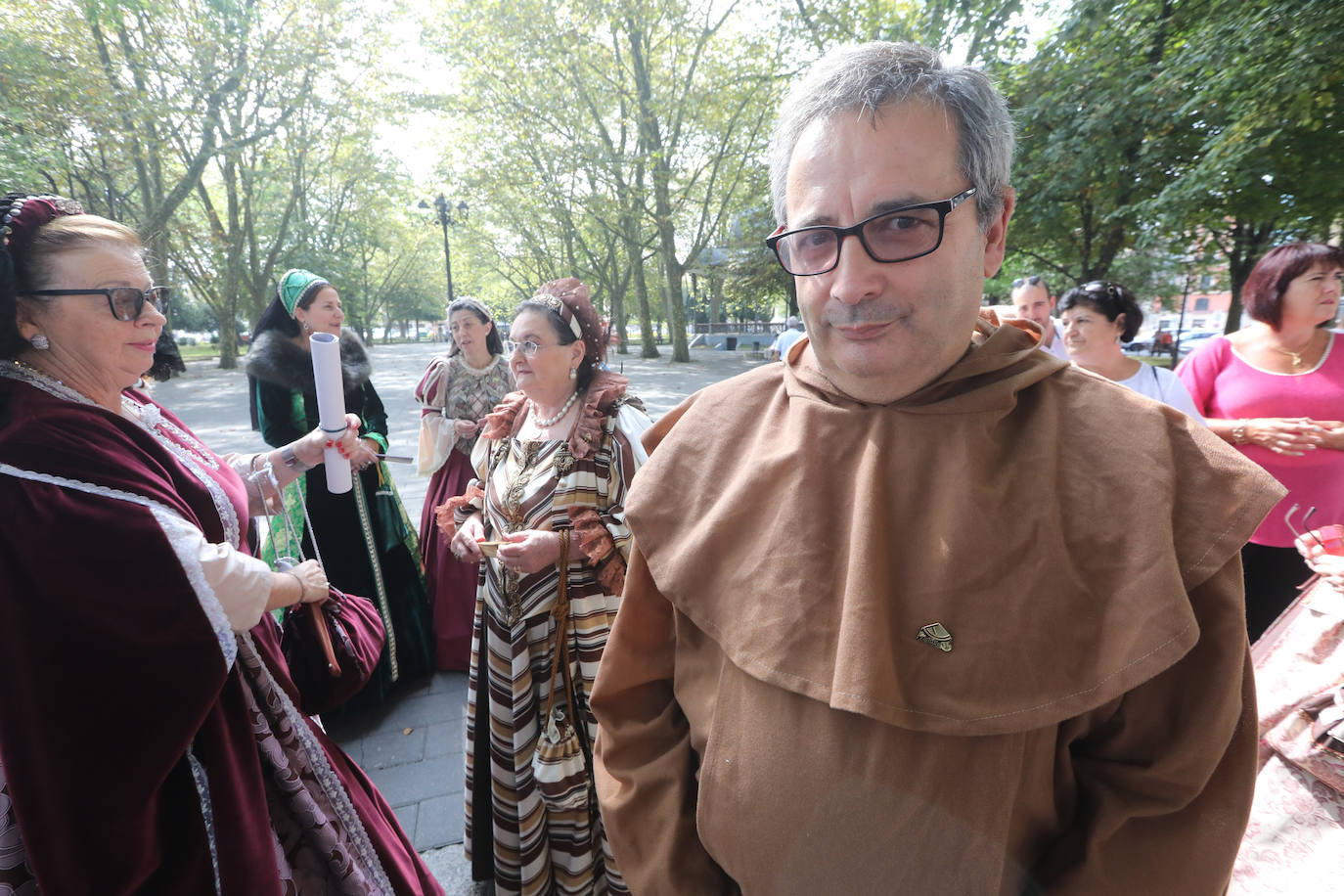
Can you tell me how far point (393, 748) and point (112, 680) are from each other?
2204 millimetres

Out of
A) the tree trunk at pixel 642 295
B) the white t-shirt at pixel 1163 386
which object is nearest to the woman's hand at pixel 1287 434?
the white t-shirt at pixel 1163 386

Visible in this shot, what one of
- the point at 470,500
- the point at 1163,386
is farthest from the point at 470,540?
the point at 1163,386

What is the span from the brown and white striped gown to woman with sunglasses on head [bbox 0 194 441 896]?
56 cm

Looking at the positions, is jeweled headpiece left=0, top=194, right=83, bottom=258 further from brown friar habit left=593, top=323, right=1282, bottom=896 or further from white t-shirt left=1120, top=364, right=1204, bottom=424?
white t-shirt left=1120, top=364, right=1204, bottom=424

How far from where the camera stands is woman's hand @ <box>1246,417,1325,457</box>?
8.82ft

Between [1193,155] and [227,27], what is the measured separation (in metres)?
17.2

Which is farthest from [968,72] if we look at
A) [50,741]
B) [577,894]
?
[577,894]

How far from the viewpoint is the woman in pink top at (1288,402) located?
9.15 feet

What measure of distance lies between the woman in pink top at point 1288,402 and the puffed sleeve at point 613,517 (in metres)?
2.75

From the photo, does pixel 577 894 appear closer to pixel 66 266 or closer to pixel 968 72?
pixel 66 266

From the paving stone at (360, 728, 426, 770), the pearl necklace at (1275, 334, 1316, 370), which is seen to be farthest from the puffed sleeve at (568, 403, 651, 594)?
A: the pearl necklace at (1275, 334, 1316, 370)

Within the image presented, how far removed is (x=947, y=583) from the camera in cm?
97

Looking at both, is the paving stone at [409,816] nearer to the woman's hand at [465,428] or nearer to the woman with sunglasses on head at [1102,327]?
the woman's hand at [465,428]

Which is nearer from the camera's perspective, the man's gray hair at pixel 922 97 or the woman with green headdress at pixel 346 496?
the man's gray hair at pixel 922 97
